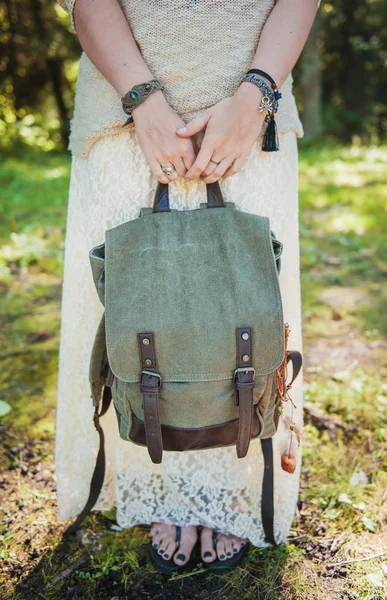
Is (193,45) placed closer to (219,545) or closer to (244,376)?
(244,376)

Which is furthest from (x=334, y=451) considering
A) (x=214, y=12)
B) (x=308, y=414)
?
(x=214, y=12)

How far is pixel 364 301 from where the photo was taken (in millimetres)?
3145

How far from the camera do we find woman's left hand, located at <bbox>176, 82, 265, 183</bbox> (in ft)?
4.18

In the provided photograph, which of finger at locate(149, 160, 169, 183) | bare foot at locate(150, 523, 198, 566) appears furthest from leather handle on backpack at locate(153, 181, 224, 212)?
bare foot at locate(150, 523, 198, 566)

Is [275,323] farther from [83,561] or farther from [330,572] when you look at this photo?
[83,561]

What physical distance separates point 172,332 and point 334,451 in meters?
1.19

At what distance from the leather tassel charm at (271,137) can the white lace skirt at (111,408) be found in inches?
1.9

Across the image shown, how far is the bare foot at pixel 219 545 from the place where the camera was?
5.43 ft

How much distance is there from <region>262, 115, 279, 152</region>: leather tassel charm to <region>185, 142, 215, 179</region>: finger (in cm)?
19

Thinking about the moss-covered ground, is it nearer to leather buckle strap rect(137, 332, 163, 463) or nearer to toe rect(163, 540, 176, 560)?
toe rect(163, 540, 176, 560)

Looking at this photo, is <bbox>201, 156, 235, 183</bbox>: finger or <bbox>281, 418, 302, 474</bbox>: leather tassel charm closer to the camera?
<bbox>201, 156, 235, 183</bbox>: finger

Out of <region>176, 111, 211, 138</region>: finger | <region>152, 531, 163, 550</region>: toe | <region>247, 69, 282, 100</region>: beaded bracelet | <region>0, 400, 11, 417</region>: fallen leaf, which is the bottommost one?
<region>152, 531, 163, 550</region>: toe

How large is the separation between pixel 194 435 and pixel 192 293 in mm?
376

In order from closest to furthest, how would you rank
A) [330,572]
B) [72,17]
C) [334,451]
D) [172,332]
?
[172,332] < [72,17] < [330,572] < [334,451]
